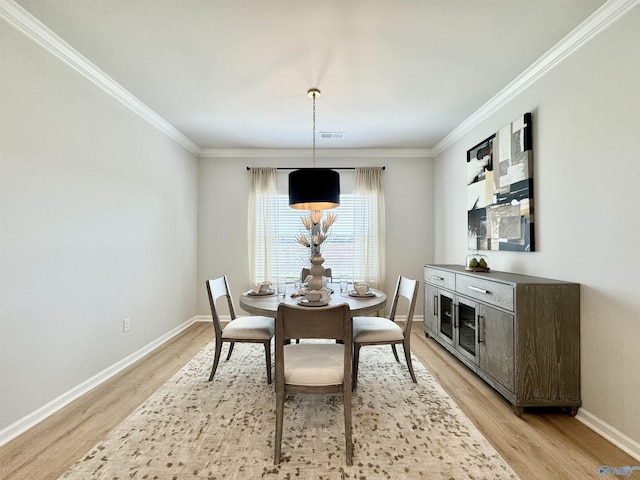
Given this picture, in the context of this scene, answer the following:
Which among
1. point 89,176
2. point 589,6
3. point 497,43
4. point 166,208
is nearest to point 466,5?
point 497,43

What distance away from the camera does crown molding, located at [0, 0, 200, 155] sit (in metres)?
1.94

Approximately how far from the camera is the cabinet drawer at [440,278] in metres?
3.21

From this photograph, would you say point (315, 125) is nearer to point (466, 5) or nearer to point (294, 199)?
point (294, 199)

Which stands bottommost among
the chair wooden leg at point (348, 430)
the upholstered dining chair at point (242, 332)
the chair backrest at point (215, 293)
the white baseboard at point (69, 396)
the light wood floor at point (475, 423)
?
the light wood floor at point (475, 423)

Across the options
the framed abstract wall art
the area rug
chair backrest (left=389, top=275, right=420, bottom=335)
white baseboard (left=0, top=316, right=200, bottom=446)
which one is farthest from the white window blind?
the area rug

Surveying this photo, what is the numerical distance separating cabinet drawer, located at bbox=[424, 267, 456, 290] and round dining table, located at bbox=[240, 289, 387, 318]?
1.02 metres

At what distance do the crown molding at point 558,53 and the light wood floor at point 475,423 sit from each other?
2592mm

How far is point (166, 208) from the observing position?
12.9 ft

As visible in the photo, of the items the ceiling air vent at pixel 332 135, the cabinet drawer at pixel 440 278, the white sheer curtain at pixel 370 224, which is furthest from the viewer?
the white sheer curtain at pixel 370 224

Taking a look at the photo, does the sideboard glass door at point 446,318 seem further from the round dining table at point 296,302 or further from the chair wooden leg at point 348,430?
the chair wooden leg at point 348,430

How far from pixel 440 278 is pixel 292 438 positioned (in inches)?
91.5

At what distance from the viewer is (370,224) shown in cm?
482

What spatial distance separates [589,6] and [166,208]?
4248mm

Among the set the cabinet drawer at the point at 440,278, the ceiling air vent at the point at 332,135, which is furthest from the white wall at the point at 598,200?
the ceiling air vent at the point at 332,135
